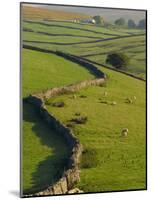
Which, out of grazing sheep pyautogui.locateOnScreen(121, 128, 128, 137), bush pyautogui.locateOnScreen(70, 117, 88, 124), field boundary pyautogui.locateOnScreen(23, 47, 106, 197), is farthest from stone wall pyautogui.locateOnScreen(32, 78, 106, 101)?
grazing sheep pyautogui.locateOnScreen(121, 128, 128, 137)

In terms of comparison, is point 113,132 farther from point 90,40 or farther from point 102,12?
point 102,12

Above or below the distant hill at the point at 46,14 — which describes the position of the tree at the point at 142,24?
below

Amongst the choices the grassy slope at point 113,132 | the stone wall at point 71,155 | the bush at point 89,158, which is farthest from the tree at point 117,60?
the bush at point 89,158

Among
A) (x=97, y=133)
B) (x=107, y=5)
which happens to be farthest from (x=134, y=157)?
(x=107, y=5)

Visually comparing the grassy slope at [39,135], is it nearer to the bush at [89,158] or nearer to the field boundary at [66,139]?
the field boundary at [66,139]

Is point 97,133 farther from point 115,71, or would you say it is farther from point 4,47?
point 4,47

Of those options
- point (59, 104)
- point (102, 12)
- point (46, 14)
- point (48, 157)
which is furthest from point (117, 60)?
point (48, 157)
